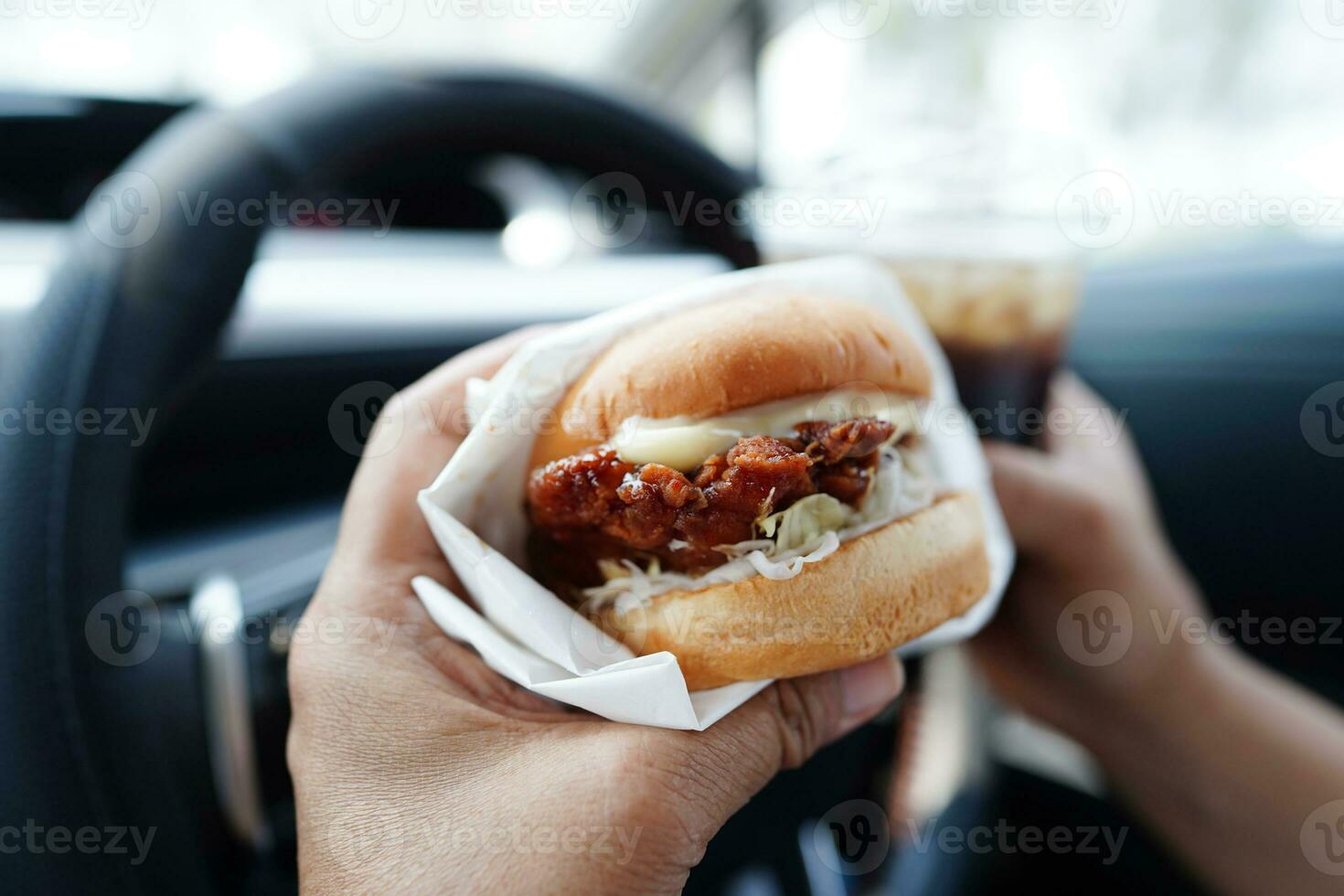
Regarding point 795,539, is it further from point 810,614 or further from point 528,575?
point 528,575

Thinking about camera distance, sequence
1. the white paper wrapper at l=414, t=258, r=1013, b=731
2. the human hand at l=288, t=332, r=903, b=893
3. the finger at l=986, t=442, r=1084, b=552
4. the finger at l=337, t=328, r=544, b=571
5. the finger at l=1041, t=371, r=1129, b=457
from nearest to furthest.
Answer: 1. the human hand at l=288, t=332, r=903, b=893
2. the white paper wrapper at l=414, t=258, r=1013, b=731
3. the finger at l=337, t=328, r=544, b=571
4. the finger at l=986, t=442, r=1084, b=552
5. the finger at l=1041, t=371, r=1129, b=457

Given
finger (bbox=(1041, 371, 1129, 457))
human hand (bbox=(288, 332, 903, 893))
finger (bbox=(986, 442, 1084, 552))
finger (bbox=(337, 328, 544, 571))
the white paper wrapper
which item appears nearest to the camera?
human hand (bbox=(288, 332, 903, 893))

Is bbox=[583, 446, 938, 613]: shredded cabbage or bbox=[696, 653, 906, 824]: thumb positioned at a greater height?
bbox=[583, 446, 938, 613]: shredded cabbage

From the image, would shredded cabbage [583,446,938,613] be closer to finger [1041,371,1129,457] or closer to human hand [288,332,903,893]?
human hand [288,332,903,893]

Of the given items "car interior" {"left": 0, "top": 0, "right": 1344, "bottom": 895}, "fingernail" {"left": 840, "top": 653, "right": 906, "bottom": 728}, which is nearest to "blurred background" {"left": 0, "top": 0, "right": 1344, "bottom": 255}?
"car interior" {"left": 0, "top": 0, "right": 1344, "bottom": 895}

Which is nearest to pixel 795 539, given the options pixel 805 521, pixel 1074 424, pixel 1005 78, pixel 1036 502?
pixel 805 521

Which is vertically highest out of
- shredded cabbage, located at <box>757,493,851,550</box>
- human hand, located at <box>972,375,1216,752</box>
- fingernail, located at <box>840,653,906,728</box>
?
shredded cabbage, located at <box>757,493,851,550</box>
